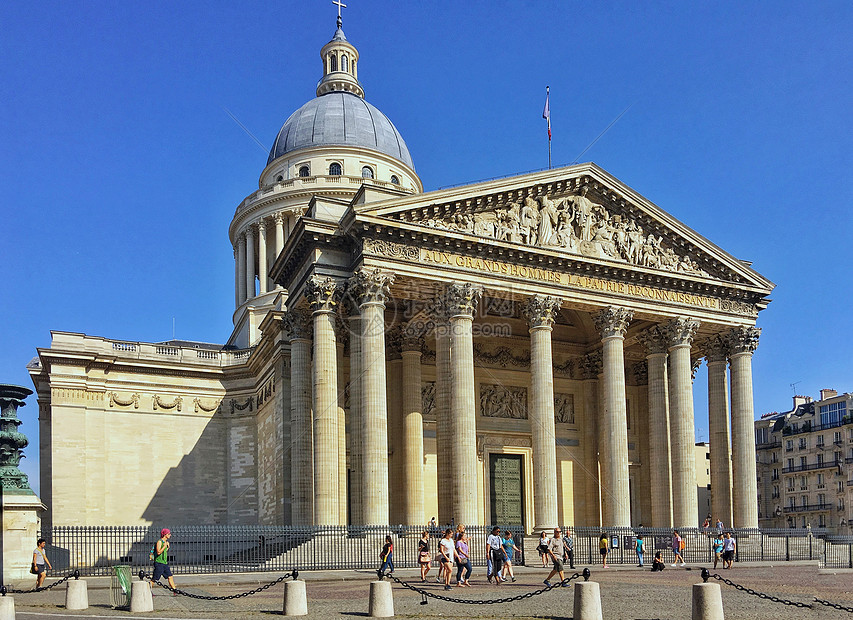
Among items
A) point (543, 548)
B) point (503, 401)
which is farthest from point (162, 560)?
point (503, 401)

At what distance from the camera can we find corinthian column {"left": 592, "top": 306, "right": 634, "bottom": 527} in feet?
120

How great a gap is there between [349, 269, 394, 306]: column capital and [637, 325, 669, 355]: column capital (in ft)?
45.2

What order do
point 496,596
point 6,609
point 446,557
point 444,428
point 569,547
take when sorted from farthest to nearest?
point 444,428
point 569,547
point 446,557
point 496,596
point 6,609

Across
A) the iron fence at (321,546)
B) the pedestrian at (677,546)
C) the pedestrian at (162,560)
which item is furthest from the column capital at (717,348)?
the pedestrian at (162,560)

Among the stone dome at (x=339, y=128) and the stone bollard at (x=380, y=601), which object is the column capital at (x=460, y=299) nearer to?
the stone bollard at (x=380, y=601)

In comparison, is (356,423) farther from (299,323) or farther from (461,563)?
(461,563)

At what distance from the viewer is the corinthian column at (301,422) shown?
35.5 metres

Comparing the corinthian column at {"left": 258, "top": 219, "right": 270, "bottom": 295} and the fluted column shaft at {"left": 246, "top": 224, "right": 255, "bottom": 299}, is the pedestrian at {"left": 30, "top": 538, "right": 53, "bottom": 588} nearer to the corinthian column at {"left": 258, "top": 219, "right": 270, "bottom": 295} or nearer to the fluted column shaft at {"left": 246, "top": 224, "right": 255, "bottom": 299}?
the corinthian column at {"left": 258, "top": 219, "right": 270, "bottom": 295}

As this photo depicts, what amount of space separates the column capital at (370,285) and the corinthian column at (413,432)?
5.94 meters

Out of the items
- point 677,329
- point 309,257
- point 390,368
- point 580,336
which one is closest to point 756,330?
point 677,329

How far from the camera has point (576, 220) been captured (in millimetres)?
38500

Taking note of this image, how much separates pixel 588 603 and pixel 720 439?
28.9 metres

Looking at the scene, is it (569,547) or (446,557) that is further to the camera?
(569,547)

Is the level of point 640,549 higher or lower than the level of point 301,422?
lower
